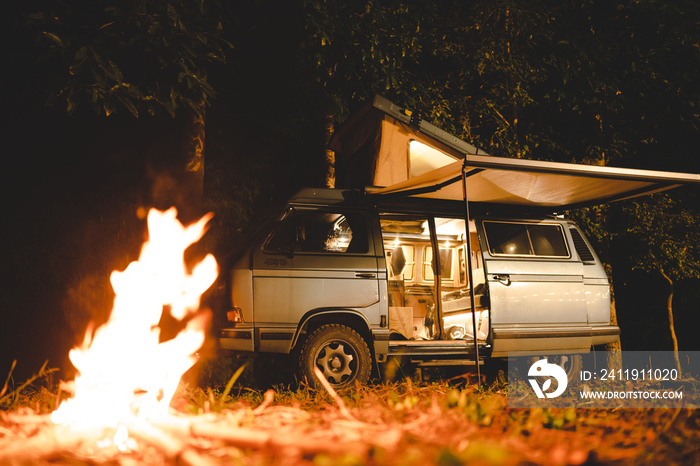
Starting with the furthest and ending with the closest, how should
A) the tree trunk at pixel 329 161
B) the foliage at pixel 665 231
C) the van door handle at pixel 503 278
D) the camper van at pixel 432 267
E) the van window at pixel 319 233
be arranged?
the foliage at pixel 665 231 < the tree trunk at pixel 329 161 < the van door handle at pixel 503 278 < the van window at pixel 319 233 < the camper van at pixel 432 267

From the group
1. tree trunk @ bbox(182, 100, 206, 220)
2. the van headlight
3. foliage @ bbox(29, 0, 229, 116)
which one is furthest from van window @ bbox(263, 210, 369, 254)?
foliage @ bbox(29, 0, 229, 116)

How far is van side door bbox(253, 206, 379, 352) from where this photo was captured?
533 centimetres

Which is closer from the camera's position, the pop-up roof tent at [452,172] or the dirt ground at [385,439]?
the dirt ground at [385,439]

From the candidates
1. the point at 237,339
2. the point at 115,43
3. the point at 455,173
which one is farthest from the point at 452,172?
the point at 115,43

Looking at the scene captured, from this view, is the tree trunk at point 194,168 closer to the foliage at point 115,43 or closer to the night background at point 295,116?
the night background at point 295,116

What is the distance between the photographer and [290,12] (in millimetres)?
8391

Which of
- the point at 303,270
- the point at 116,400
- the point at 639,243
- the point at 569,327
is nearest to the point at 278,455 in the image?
the point at 116,400

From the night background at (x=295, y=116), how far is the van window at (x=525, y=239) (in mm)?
2951

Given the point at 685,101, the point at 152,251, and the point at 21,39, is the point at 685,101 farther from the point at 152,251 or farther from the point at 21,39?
the point at 21,39

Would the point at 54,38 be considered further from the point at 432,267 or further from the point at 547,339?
the point at 547,339

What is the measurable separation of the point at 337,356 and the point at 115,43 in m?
4.26

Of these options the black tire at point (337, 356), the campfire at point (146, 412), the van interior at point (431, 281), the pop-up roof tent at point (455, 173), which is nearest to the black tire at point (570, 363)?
the van interior at point (431, 281)

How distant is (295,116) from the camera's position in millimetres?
10250

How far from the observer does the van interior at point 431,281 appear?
6445mm
